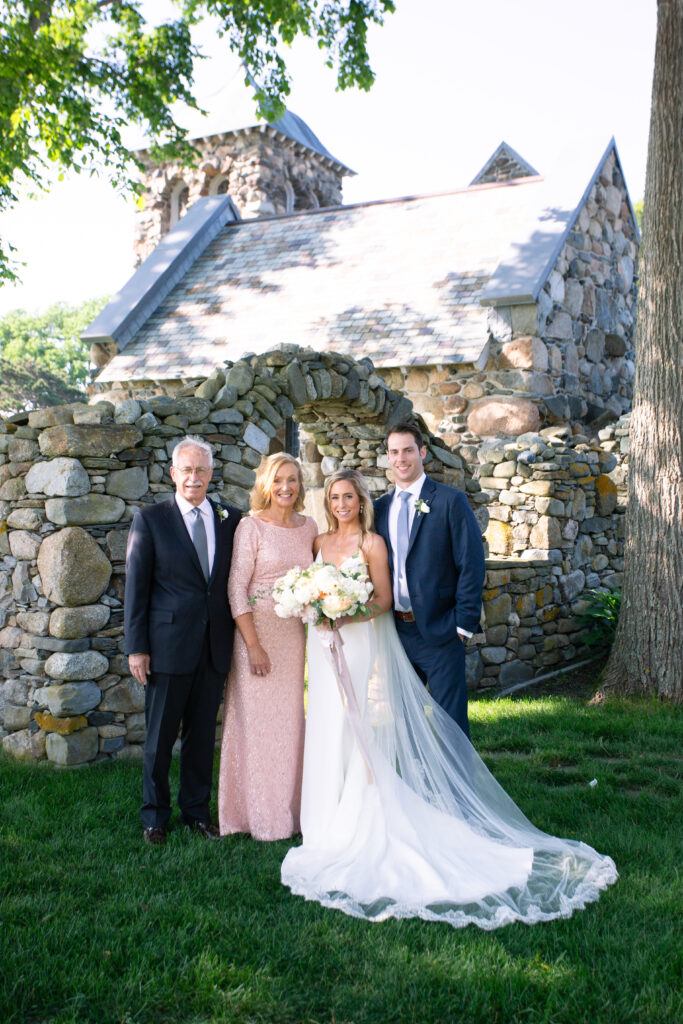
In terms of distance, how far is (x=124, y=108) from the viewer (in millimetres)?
10969

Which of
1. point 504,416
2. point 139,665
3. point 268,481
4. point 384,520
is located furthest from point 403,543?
point 504,416

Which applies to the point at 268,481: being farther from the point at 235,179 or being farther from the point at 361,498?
the point at 235,179

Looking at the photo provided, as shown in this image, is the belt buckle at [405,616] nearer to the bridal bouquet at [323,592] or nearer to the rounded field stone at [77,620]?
the bridal bouquet at [323,592]

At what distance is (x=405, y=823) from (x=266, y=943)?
945 millimetres

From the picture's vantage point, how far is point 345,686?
166 inches

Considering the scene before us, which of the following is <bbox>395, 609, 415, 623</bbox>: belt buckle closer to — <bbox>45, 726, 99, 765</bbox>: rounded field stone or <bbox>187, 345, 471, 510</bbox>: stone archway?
<bbox>45, 726, 99, 765</bbox>: rounded field stone

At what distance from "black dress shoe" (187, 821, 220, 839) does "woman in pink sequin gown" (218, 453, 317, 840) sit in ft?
0.16

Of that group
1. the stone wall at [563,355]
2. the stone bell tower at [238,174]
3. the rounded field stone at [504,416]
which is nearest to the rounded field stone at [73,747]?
the stone wall at [563,355]

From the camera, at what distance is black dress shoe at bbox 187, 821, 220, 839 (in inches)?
168

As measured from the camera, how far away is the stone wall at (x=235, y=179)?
72.2 ft

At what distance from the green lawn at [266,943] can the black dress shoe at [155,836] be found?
0.07 m

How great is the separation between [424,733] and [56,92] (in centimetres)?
926

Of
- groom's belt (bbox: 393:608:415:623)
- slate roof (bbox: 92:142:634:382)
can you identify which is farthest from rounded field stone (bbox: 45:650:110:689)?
slate roof (bbox: 92:142:634:382)

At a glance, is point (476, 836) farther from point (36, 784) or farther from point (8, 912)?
point (36, 784)
